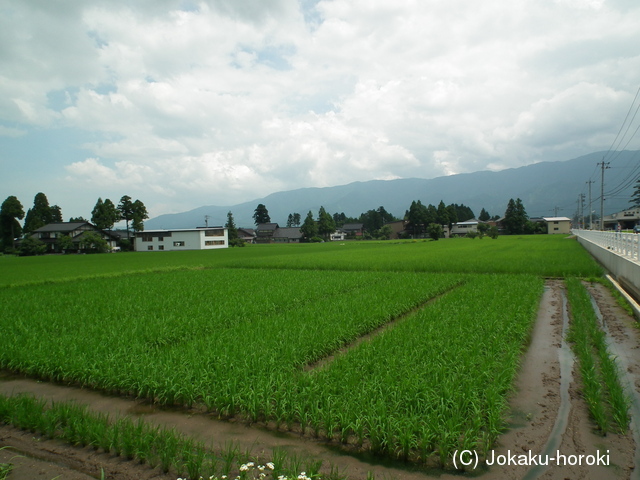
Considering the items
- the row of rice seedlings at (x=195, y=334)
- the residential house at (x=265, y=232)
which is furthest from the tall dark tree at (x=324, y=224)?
the row of rice seedlings at (x=195, y=334)

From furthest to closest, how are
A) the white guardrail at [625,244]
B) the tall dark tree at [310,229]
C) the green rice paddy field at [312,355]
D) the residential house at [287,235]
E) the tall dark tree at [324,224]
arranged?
the residential house at [287,235], the tall dark tree at [324,224], the tall dark tree at [310,229], the white guardrail at [625,244], the green rice paddy field at [312,355]

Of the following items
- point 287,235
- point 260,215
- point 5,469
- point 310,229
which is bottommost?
point 5,469

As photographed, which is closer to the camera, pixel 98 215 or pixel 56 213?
pixel 98 215

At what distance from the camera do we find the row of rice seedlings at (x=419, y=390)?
3682mm

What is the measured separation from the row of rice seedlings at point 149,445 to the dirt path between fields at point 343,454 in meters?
0.09

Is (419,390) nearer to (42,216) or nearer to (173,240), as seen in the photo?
(173,240)

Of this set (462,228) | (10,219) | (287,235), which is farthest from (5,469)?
(462,228)

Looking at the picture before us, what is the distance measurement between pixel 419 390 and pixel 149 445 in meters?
2.93

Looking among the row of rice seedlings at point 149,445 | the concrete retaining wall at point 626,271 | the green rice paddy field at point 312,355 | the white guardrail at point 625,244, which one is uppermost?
the white guardrail at point 625,244

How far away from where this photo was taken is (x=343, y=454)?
12.1 ft

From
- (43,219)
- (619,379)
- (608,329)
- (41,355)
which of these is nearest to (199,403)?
(41,355)

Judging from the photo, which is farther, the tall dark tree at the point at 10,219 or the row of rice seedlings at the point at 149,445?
the tall dark tree at the point at 10,219

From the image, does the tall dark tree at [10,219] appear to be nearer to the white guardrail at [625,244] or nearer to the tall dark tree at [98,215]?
the tall dark tree at [98,215]

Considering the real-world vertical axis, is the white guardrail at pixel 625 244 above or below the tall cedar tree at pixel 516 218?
below
